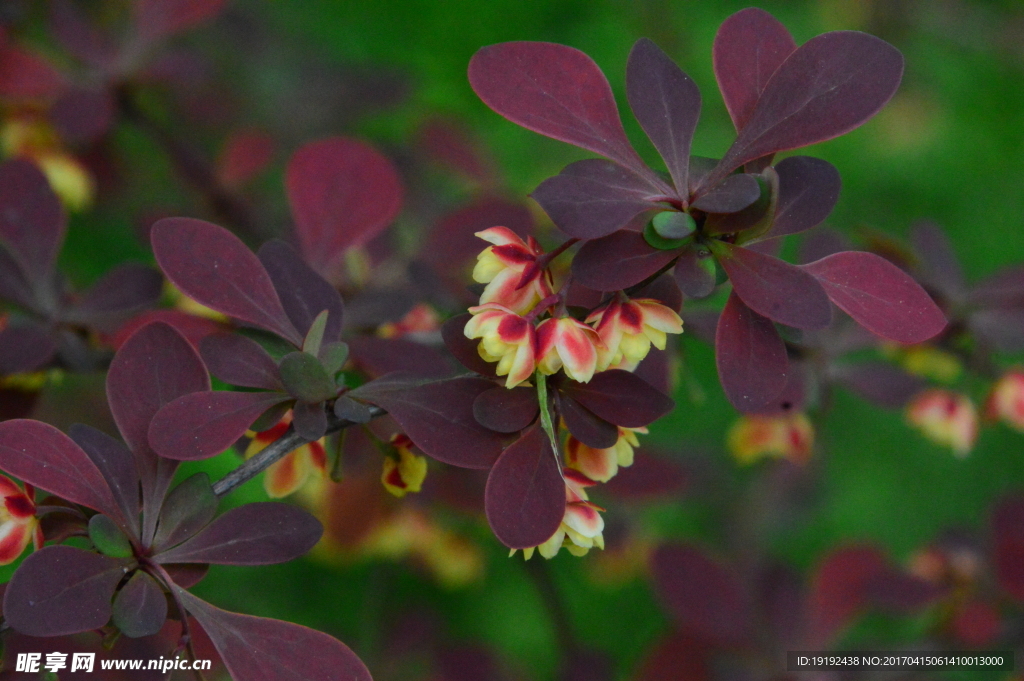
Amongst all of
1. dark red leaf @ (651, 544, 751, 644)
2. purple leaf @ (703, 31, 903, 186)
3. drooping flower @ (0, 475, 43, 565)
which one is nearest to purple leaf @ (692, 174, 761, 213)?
purple leaf @ (703, 31, 903, 186)

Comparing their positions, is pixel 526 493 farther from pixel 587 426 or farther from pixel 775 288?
pixel 775 288

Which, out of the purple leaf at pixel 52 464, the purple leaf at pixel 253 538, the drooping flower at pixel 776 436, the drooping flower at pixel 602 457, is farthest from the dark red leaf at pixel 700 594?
the purple leaf at pixel 52 464

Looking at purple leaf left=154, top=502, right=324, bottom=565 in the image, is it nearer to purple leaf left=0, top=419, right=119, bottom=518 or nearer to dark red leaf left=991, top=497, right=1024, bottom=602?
purple leaf left=0, top=419, right=119, bottom=518

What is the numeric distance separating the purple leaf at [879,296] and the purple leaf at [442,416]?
11.3 inches

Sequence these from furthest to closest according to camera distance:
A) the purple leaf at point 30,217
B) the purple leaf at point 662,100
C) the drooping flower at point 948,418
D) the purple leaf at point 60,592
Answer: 1. the drooping flower at point 948,418
2. the purple leaf at point 30,217
3. the purple leaf at point 662,100
4. the purple leaf at point 60,592

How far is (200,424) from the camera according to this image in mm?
619

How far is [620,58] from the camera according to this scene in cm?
239

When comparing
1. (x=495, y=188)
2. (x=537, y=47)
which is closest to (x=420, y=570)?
(x=495, y=188)

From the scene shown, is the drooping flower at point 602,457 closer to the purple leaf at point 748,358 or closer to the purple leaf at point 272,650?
the purple leaf at point 748,358

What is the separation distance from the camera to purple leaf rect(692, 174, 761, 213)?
1.89 ft

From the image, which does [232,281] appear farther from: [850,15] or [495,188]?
[850,15]

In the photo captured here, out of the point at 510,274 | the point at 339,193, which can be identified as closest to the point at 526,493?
the point at 510,274

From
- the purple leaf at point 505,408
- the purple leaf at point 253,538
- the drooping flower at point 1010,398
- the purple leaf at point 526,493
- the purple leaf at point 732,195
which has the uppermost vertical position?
the purple leaf at point 732,195

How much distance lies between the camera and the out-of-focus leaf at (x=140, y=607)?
58cm
